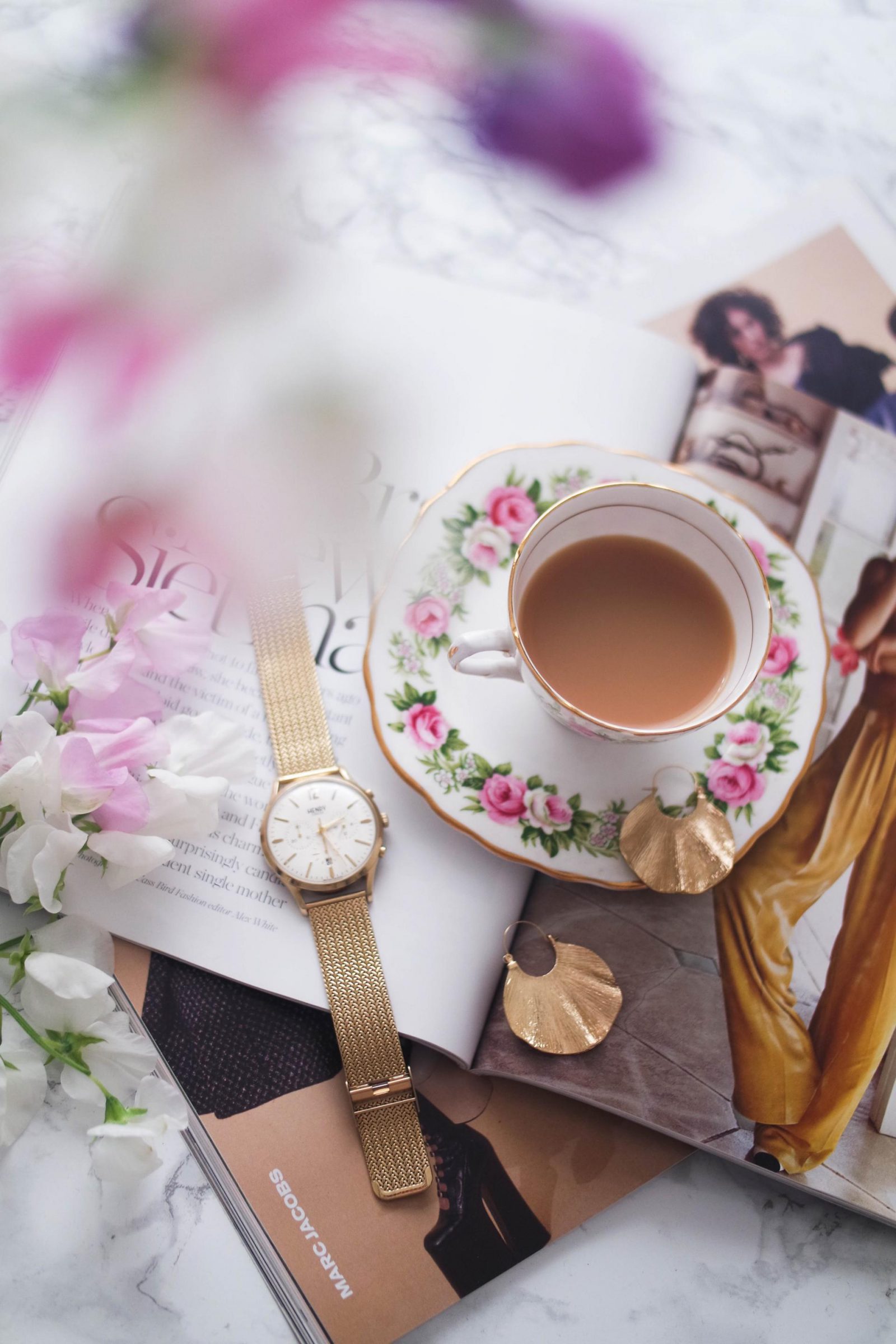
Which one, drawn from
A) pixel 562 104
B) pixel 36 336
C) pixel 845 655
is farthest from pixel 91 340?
pixel 845 655

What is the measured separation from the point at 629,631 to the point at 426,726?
0.17m

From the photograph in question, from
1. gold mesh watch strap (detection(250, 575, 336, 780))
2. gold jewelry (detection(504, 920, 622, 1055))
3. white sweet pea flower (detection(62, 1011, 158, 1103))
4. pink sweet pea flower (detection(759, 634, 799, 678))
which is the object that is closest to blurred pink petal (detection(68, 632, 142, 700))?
gold mesh watch strap (detection(250, 575, 336, 780))

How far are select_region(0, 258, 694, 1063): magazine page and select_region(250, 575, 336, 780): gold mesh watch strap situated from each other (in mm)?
13

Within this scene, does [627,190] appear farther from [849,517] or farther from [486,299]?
[849,517]

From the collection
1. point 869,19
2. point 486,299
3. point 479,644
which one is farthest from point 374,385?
point 869,19

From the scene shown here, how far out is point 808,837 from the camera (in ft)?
2.57

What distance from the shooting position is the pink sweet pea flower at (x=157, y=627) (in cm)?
72

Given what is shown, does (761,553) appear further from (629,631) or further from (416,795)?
(416,795)

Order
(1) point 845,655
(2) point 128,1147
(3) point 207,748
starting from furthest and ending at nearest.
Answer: (1) point 845,655
(3) point 207,748
(2) point 128,1147

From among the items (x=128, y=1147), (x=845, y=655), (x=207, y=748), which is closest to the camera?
(x=128, y=1147)

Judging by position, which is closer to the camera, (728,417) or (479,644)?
(479,644)

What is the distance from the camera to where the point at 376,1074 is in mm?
711

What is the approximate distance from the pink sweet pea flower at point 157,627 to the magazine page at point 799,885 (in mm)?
336

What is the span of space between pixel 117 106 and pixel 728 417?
634mm
